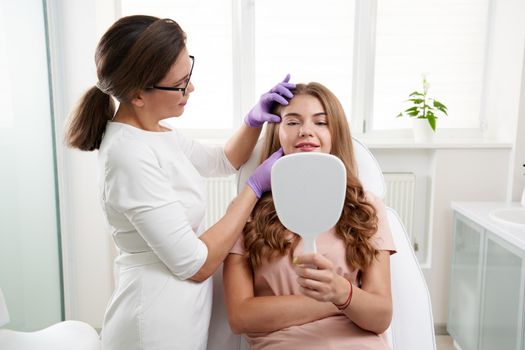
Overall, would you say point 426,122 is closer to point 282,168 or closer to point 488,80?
point 488,80

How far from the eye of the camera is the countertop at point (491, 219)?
1.77 meters

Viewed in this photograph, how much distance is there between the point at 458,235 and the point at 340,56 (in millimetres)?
Answer: 1142

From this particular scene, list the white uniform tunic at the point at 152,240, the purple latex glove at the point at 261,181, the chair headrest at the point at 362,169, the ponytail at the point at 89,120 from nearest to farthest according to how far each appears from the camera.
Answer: the white uniform tunic at the point at 152,240 → the ponytail at the point at 89,120 → the purple latex glove at the point at 261,181 → the chair headrest at the point at 362,169

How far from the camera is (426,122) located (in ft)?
7.93

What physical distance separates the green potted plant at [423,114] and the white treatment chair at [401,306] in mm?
1086

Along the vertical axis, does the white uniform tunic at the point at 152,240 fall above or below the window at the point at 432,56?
below

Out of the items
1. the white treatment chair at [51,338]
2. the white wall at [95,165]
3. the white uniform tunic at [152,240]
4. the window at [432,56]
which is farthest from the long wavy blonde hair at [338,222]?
the window at [432,56]

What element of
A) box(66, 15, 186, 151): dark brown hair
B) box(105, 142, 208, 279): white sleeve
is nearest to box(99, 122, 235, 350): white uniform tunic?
box(105, 142, 208, 279): white sleeve

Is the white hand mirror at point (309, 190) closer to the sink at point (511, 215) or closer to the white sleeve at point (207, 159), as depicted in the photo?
the white sleeve at point (207, 159)

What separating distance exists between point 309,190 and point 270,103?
593 millimetres

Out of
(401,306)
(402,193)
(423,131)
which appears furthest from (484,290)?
(401,306)

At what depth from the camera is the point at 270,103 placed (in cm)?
143

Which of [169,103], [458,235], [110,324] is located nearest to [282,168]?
[169,103]

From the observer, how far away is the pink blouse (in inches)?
43.9
